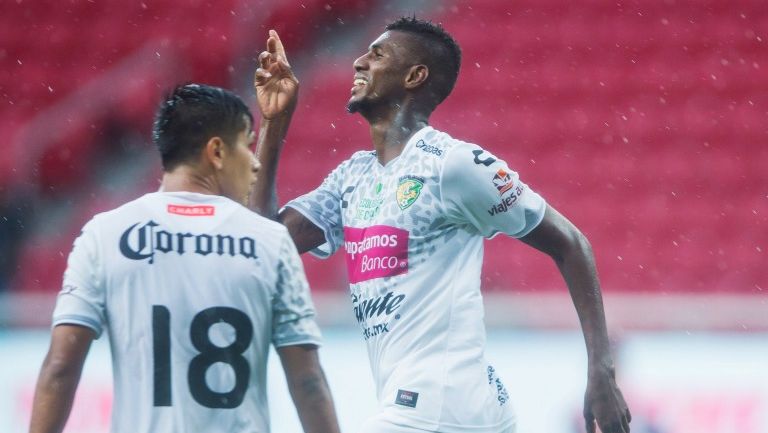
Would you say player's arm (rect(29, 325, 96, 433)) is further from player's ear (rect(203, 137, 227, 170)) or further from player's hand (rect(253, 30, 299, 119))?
player's hand (rect(253, 30, 299, 119))

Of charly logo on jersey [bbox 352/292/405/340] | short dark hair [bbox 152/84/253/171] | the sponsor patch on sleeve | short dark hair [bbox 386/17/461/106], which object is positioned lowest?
the sponsor patch on sleeve

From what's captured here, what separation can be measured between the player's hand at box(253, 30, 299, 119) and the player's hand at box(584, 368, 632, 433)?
127 centimetres

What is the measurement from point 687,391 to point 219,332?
13.5ft

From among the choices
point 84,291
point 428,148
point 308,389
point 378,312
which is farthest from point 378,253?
point 84,291

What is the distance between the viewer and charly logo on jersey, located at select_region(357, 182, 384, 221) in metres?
3.64

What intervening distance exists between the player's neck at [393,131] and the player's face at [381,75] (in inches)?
2.0

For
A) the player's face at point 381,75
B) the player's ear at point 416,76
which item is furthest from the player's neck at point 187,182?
the player's ear at point 416,76

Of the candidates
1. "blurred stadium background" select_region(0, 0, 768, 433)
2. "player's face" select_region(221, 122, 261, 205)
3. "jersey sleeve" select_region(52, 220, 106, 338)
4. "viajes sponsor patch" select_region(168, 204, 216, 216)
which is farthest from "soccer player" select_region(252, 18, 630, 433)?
"blurred stadium background" select_region(0, 0, 768, 433)

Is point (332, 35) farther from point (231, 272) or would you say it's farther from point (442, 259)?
point (231, 272)

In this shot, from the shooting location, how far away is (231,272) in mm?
2678

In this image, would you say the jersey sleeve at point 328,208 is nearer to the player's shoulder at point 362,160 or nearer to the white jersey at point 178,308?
the player's shoulder at point 362,160

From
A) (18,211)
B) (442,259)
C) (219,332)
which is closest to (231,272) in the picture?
(219,332)

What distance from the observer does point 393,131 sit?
380 centimetres

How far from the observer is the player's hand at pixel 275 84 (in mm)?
3895
